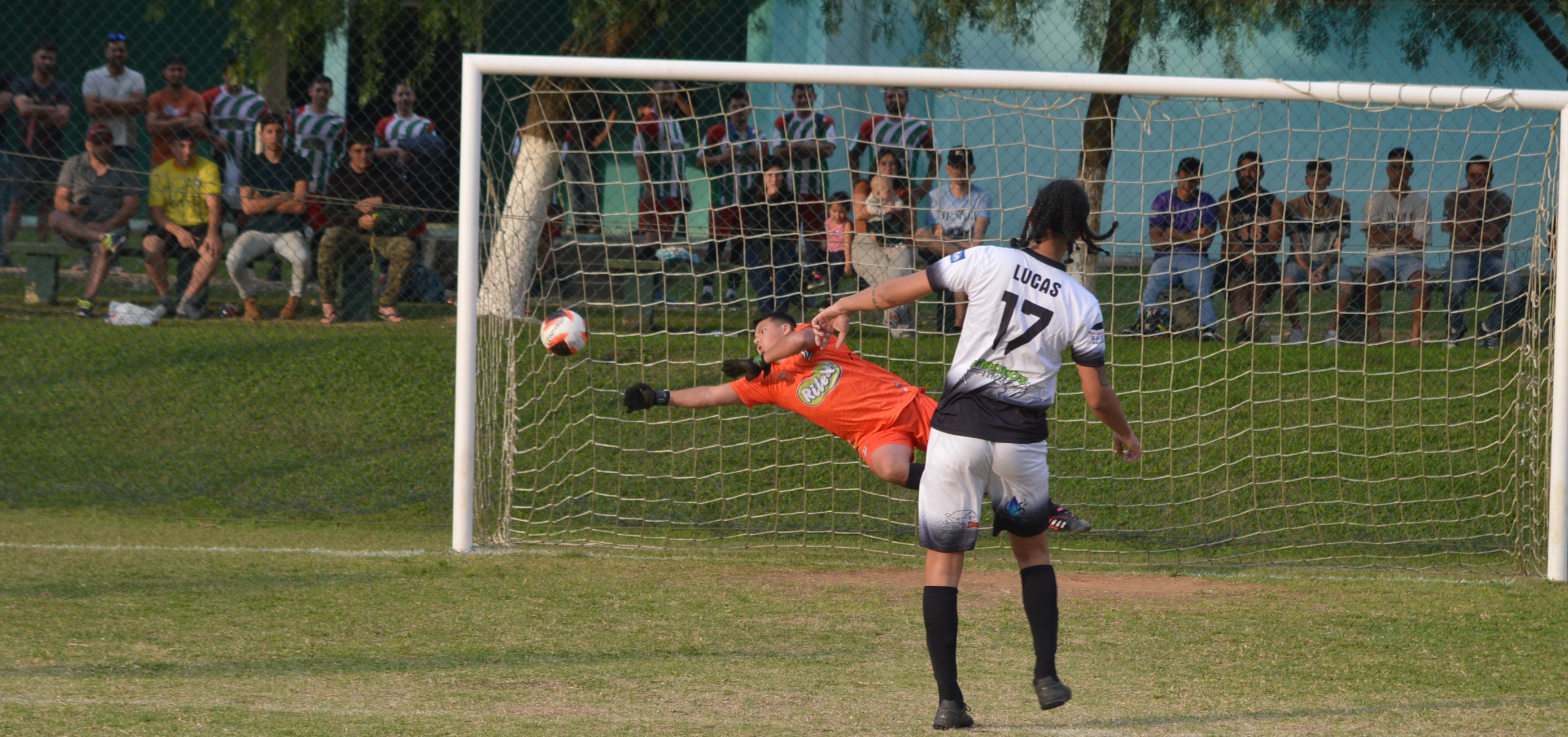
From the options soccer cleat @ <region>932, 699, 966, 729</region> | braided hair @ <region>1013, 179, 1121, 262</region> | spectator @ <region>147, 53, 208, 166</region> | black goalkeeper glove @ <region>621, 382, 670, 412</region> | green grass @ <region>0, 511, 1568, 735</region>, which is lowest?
green grass @ <region>0, 511, 1568, 735</region>

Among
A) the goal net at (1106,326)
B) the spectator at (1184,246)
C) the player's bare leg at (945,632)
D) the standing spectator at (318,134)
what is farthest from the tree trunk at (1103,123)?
the standing spectator at (318,134)

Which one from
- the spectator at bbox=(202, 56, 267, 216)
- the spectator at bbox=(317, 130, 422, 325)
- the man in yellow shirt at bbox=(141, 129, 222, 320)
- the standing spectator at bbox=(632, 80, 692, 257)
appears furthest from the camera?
the spectator at bbox=(202, 56, 267, 216)

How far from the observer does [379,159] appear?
10844mm

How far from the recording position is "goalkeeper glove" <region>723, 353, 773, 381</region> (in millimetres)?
6695

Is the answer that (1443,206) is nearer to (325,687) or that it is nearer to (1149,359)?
(1149,359)

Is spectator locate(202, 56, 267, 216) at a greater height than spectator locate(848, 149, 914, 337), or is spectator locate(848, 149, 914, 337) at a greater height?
spectator locate(202, 56, 267, 216)

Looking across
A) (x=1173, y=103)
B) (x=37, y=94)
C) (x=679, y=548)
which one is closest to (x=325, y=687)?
(x=679, y=548)

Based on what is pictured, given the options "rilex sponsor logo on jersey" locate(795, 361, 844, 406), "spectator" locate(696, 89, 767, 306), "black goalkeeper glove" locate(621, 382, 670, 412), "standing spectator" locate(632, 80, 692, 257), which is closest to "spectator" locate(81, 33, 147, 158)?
"standing spectator" locate(632, 80, 692, 257)

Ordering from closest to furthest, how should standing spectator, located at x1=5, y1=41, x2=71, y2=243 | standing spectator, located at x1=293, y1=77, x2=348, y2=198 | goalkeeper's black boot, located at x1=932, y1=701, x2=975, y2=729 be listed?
goalkeeper's black boot, located at x1=932, y1=701, x2=975, y2=729 < standing spectator, located at x1=293, y1=77, x2=348, y2=198 < standing spectator, located at x1=5, y1=41, x2=71, y2=243

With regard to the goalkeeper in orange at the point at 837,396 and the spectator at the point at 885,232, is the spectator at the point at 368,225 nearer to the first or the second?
the spectator at the point at 885,232

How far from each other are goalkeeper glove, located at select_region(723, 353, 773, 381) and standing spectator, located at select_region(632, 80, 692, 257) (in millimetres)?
2190

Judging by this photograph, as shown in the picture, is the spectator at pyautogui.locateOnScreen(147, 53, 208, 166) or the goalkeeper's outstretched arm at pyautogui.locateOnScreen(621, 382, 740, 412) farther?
the spectator at pyautogui.locateOnScreen(147, 53, 208, 166)

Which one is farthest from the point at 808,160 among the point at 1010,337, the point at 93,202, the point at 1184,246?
the point at 93,202

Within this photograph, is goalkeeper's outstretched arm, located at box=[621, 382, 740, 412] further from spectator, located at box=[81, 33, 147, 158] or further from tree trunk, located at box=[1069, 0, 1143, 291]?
spectator, located at box=[81, 33, 147, 158]
